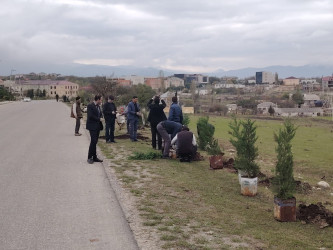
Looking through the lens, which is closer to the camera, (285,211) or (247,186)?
(285,211)

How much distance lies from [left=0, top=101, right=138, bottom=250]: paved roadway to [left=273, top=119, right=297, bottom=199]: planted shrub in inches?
103

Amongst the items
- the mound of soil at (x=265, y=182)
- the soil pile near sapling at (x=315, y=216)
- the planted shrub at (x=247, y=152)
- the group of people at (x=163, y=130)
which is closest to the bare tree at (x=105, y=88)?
the group of people at (x=163, y=130)

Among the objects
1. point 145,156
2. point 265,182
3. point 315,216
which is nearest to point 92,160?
point 145,156

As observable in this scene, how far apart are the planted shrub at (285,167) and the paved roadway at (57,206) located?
2610 millimetres

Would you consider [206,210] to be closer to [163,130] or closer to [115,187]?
[115,187]

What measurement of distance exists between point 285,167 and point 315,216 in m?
0.90

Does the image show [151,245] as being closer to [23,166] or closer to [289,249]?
[289,249]

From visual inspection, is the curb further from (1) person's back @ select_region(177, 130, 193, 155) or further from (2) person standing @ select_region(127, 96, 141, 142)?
(2) person standing @ select_region(127, 96, 141, 142)

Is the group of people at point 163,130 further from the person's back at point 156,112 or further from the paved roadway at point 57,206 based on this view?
the paved roadway at point 57,206

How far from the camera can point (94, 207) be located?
6941 mm

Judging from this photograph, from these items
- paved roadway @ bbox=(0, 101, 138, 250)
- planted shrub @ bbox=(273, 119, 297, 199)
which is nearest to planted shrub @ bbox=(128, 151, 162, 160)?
paved roadway @ bbox=(0, 101, 138, 250)

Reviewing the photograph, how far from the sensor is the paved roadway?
17.7ft

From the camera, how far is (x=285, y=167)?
6.98 meters

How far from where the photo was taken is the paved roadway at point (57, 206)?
5.41 m
